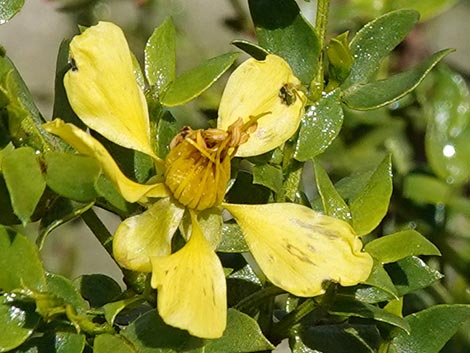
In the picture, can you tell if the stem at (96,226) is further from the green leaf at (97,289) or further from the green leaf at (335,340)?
the green leaf at (335,340)

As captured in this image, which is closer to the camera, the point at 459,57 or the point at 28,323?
the point at 28,323

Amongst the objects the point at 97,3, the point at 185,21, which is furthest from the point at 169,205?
the point at 185,21

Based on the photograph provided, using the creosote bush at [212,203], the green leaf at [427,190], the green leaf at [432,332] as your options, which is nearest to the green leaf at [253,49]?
the creosote bush at [212,203]

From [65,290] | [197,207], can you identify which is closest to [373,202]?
[197,207]

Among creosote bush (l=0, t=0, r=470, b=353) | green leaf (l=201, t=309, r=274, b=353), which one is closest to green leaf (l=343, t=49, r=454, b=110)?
creosote bush (l=0, t=0, r=470, b=353)

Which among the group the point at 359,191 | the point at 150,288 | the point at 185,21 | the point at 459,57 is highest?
the point at 150,288

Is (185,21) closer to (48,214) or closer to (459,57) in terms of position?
(459,57)

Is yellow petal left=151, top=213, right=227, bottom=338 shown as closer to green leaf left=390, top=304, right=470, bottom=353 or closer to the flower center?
the flower center
